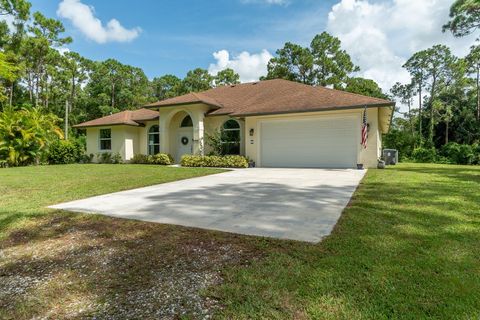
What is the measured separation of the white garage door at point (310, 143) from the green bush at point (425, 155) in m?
15.8

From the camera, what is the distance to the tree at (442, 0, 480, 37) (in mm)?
15727

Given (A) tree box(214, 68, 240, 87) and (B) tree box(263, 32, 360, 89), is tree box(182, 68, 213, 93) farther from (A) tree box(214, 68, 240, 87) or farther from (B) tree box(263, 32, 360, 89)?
(B) tree box(263, 32, 360, 89)

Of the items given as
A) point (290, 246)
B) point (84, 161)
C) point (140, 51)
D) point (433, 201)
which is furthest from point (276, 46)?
point (290, 246)

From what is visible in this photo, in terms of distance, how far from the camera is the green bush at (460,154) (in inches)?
825

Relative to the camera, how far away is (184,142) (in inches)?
710

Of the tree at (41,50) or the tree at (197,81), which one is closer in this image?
the tree at (41,50)

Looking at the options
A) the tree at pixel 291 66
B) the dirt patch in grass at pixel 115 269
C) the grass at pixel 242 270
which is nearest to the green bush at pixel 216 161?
the grass at pixel 242 270

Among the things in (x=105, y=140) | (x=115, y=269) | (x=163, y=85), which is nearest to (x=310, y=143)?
(x=115, y=269)

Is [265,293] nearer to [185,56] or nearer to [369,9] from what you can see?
[369,9]

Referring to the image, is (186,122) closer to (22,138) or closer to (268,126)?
(268,126)

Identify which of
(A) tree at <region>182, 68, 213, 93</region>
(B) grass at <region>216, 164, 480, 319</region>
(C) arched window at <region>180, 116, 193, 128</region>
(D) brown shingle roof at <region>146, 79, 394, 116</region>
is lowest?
(B) grass at <region>216, 164, 480, 319</region>

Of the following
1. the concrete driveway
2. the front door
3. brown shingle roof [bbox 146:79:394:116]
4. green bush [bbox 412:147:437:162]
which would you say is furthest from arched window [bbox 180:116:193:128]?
green bush [bbox 412:147:437:162]

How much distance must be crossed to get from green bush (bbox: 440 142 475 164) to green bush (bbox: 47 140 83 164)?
30457 mm

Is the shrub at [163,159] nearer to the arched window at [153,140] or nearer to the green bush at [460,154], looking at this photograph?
the arched window at [153,140]
